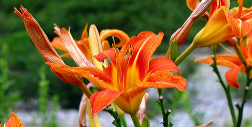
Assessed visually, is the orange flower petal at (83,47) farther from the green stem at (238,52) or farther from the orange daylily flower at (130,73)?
the green stem at (238,52)

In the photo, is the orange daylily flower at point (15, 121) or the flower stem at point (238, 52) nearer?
the orange daylily flower at point (15, 121)

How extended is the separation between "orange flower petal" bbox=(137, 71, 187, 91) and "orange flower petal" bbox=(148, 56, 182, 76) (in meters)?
0.02

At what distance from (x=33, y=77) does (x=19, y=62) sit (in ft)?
0.95

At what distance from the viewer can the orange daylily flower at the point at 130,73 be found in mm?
372

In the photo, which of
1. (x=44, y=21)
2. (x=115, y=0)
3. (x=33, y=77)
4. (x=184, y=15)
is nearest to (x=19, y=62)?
(x=33, y=77)

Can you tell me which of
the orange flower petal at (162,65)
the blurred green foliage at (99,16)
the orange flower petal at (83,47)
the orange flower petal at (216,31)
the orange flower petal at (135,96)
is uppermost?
the blurred green foliage at (99,16)

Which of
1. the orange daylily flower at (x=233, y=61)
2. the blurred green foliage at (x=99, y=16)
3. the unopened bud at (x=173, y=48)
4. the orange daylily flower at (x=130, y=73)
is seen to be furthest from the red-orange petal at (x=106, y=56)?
the blurred green foliage at (x=99, y=16)

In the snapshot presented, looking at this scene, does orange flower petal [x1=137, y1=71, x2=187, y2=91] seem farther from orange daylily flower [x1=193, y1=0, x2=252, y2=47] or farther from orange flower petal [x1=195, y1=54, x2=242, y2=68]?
orange flower petal [x1=195, y1=54, x2=242, y2=68]

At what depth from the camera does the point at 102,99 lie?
37 centimetres

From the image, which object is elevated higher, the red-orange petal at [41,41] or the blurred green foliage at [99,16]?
the blurred green foliage at [99,16]

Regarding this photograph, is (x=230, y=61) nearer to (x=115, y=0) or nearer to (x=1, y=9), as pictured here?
(x=115, y=0)

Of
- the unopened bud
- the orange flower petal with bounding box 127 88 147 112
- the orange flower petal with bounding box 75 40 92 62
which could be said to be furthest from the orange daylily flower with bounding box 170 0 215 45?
the orange flower petal with bounding box 75 40 92 62

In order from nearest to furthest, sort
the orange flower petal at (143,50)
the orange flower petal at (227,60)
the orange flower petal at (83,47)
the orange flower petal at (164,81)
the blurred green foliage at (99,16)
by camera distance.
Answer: the orange flower petal at (164,81) → the orange flower petal at (143,50) → the orange flower petal at (83,47) → the orange flower petal at (227,60) → the blurred green foliage at (99,16)

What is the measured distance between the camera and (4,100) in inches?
57.3
